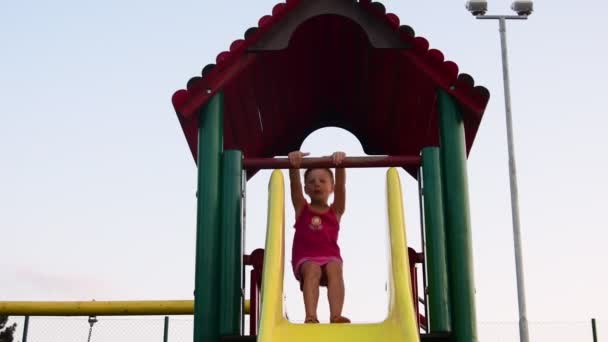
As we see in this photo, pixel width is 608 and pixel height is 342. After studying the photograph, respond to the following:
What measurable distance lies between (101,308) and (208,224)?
16.1ft

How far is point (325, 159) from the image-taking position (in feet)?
18.5

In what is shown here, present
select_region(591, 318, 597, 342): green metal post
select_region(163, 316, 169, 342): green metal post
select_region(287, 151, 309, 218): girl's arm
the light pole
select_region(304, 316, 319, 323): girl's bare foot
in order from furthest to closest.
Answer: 1. the light pole
2. select_region(591, 318, 597, 342): green metal post
3. select_region(163, 316, 169, 342): green metal post
4. select_region(287, 151, 309, 218): girl's arm
5. select_region(304, 316, 319, 323): girl's bare foot

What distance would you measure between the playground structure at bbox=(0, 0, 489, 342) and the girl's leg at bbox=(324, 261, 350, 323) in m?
0.53

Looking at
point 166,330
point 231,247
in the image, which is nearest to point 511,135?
point 166,330

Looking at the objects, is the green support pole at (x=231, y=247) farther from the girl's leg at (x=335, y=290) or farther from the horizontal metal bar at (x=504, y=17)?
the horizontal metal bar at (x=504, y=17)

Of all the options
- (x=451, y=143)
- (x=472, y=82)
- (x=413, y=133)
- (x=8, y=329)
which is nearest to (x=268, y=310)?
(x=451, y=143)

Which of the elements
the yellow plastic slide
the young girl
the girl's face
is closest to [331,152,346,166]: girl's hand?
the young girl

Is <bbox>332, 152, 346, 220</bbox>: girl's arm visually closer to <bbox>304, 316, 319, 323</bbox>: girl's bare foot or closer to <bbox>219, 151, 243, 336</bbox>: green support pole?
<bbox>219, 151, 243, 336</bbox>: green support pole

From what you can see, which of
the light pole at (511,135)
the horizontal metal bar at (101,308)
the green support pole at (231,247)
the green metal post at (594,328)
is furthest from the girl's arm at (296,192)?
the green metal post at (594,328)

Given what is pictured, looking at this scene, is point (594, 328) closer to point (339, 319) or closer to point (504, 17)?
point (504, 17)

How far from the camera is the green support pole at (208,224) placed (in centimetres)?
518

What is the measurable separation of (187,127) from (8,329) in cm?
992

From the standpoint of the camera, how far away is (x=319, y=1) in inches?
235

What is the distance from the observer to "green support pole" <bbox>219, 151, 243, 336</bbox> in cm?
520
